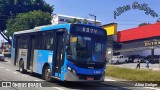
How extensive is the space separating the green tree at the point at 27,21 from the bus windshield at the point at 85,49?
46495 millimetres

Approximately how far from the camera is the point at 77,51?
15.3 metres

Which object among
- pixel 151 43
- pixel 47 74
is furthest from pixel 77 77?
pixel 151 43

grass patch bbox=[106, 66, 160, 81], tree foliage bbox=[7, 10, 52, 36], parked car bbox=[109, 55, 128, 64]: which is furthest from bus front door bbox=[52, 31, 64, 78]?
tree foliage bbox=[7, 10, 52, 36]

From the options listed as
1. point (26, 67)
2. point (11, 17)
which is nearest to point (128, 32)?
point (11, 17)

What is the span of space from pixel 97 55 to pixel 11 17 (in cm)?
5405

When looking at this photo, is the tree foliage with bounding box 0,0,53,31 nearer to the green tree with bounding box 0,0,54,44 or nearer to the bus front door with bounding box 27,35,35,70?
the green tree with bounding box 0,0,54,44

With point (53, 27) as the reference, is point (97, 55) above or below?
below

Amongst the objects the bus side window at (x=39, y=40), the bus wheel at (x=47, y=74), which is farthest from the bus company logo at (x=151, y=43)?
the bus wheel at (x=47, y=74)

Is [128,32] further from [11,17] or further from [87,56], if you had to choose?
[87,56]

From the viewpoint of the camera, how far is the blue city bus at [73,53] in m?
15.3

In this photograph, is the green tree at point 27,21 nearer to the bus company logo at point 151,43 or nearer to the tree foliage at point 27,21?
the tree foliage at point 27,21

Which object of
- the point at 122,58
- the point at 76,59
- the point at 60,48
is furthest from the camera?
the point at 122,58

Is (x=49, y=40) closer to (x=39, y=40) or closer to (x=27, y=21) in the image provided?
(x=39, y=40)

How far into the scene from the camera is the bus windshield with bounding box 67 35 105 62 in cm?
1530
